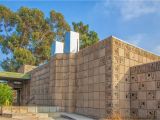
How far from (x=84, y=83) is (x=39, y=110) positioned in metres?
2.97

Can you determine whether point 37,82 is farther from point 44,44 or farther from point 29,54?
point 44,44

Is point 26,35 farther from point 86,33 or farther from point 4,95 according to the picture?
point 4,95

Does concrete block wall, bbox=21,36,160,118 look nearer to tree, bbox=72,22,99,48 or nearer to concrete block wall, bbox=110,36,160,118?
concrete block wall, bbox=110,36,160,118

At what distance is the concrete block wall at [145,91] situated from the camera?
10859mm

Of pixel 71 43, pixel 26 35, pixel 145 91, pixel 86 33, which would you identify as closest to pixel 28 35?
pixel 26 35

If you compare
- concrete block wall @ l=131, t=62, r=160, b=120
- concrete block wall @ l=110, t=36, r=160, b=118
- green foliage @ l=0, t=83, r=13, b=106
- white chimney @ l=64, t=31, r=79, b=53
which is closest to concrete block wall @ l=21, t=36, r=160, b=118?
concrete block wall @ l=110, t=36, r=160, b=118

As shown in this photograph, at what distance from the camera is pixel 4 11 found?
109ft

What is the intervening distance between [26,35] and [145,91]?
25.0 m

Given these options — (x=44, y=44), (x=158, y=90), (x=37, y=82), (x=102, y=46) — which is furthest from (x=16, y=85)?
(x=158, y=90)

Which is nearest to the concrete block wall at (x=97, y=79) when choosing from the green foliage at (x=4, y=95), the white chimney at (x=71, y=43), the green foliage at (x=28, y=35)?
the white chimney at (x=71, y=43)

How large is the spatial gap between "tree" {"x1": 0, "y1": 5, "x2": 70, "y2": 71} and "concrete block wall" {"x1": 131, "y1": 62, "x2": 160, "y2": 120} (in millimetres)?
21828

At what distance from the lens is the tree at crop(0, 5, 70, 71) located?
3334cm

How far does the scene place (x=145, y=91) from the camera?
11438 mm

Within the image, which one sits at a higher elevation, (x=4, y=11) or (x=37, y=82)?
(x=4, y=11)
